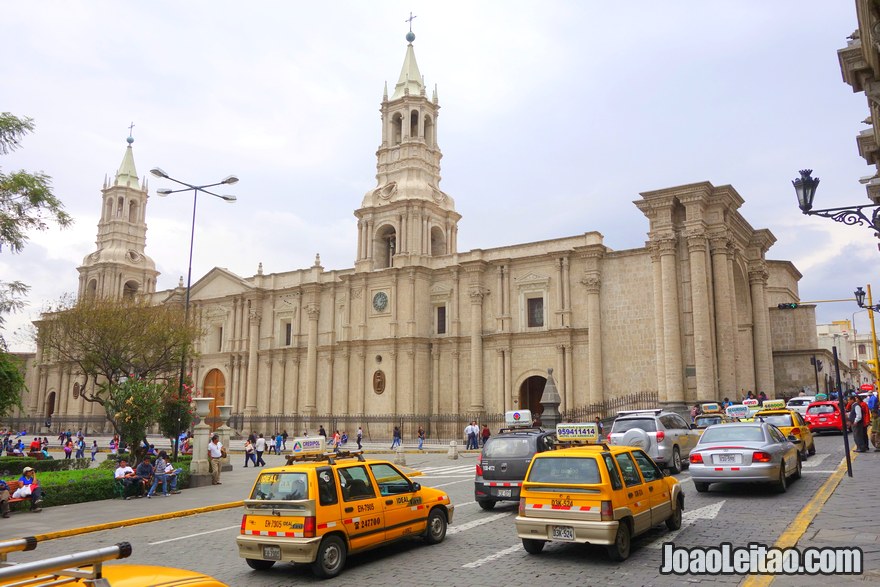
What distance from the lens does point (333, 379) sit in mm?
44562

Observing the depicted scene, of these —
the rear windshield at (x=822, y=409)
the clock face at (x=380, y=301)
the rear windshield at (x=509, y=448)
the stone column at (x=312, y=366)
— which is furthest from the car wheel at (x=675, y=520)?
the stone column at (x=312, y=366)

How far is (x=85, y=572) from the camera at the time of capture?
3158 mm

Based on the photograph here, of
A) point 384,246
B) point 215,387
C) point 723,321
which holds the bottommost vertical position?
point 215,387

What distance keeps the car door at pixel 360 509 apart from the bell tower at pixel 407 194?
110ft

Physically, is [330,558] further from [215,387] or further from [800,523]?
[215,387]

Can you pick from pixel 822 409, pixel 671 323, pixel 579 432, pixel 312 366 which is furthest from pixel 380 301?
pixel 579 432

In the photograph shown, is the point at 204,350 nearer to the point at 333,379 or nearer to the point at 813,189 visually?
the point at 333,379

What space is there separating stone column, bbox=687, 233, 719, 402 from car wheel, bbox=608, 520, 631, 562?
24.9 meters

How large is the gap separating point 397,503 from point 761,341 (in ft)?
115

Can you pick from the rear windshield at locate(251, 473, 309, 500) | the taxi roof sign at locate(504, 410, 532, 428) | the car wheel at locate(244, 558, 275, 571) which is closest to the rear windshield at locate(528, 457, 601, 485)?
the rear windshield at locate(251, 473, 309, 500)

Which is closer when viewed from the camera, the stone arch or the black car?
the black car

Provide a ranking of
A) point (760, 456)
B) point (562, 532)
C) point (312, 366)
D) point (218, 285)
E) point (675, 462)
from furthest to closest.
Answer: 1. point (218, 285)
2. point (312, 366)
3. point (675, 462)
4. point (760, 456)
5. point (562, 532)

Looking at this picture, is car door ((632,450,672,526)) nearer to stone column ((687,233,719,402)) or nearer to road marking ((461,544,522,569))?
road marking ((461,544,522,569))

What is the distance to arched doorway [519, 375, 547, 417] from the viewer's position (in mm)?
39031
